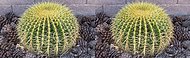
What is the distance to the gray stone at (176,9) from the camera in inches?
159

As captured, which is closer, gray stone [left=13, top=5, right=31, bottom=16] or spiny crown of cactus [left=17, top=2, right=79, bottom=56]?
spiny crown of cactus [left=17, top=2, right=79, bottom=56]

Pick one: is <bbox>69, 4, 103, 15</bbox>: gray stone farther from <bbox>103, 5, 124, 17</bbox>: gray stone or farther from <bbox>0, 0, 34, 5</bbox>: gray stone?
<bbox>0, 0, 34, 5</bbox>: gray stone

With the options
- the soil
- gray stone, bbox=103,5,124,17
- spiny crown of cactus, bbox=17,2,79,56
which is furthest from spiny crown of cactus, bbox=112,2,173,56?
gray stone, bbox=103,5,124,17

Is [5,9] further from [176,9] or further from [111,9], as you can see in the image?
[176,9]

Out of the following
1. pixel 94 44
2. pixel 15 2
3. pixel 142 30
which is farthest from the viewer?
pixel 15 2

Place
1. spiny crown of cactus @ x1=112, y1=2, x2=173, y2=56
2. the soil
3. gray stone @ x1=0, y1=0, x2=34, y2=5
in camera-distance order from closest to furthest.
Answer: spiny crown of cactus @ x1=112, y1=2, x2=173, y2=56 → the soil → gray stone @ x1=0, y1=0, x2=34, y2=5

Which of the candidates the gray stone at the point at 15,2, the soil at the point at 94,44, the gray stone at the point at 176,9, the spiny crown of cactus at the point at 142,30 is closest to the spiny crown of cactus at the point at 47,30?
the soil at the point at 94,44

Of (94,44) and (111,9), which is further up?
(111,9)

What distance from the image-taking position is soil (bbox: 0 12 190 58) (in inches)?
Result: 130

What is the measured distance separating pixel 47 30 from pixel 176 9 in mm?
1512

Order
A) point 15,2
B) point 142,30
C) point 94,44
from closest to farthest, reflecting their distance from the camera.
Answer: point 142,30, point 94,44, point 15,2

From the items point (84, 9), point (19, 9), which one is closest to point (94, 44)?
point (84, 9)

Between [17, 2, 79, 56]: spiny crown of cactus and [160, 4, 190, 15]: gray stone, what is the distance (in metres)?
1.25

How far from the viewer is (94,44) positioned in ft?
11.4
